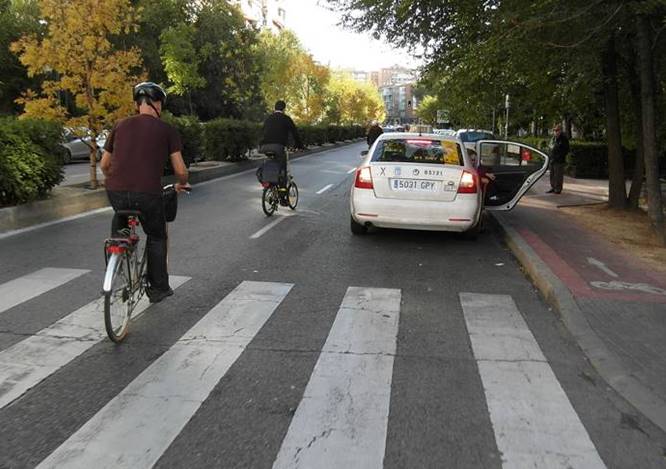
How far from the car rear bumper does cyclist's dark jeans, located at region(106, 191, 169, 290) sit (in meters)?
3.79

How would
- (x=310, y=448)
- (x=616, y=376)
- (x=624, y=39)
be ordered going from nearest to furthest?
1. (x=310, y=448)
2. (x=616, y=376)
3. (x=624, y=39)

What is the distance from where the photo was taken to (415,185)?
8375mm

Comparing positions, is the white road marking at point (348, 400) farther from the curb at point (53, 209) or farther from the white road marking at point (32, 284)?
the curb at point (53, 209)

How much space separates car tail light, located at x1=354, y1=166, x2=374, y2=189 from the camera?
8547 mm

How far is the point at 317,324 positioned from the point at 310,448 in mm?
2053

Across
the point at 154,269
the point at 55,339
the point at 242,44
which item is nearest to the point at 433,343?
the point at 154,269

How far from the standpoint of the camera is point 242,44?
3391 centimetres

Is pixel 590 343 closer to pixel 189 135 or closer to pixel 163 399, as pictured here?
pixel 163 399

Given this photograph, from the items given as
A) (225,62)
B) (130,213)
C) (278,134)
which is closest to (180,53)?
(225,62)

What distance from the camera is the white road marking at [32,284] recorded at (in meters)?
5.70

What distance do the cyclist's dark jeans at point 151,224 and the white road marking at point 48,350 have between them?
0.43 m

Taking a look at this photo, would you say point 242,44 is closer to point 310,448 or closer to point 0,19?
point 0,19

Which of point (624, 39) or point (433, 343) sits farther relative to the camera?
point (624, 39)

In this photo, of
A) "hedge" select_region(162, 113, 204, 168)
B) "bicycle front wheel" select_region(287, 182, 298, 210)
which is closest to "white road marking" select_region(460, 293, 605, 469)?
"bicycle front wheel" select_region(287, 182, 298, 210)
